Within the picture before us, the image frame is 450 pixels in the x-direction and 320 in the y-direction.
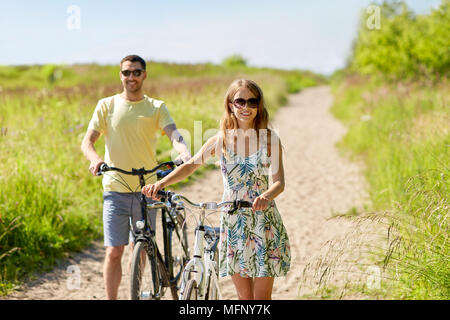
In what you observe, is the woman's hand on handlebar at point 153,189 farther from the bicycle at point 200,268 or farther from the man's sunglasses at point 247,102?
the man's sunglasses at point 247,102

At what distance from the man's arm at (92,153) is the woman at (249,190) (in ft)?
2.22

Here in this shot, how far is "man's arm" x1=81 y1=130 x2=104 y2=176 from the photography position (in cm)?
336

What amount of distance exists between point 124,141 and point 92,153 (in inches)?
9.9

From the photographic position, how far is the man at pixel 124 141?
12.0ft

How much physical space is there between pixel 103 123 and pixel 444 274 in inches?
101

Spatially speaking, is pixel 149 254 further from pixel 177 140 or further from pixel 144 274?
pixel 177 140

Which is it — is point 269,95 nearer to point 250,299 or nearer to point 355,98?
point 355,98

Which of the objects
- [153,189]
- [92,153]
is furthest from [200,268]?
[92,153]

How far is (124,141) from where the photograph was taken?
12.0 ft

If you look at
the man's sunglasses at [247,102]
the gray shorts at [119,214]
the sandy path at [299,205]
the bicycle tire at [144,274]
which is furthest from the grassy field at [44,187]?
the man's sunglasses at [247,102]

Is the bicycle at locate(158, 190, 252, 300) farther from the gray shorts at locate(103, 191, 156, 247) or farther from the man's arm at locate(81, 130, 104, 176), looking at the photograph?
the gray shorts at locate(103, 191, 156, 247)

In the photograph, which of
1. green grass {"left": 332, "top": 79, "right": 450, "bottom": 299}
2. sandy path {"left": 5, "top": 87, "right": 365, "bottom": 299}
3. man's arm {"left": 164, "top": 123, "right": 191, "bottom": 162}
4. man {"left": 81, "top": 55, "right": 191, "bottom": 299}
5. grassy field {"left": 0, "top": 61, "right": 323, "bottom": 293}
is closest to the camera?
green grass {"left": 332, "top": 79, "right": 450, "bottom": 299}

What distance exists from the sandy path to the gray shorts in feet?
3.93

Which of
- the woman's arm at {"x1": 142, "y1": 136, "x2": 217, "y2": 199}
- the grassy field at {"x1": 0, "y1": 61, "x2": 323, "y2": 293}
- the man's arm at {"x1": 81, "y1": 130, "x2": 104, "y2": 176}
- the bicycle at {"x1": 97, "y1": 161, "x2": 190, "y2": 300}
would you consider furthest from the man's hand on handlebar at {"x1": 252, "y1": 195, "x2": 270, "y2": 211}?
the grassy field at {"x1": 0, "y1": 61, "x2": 323, "y2": 293}
